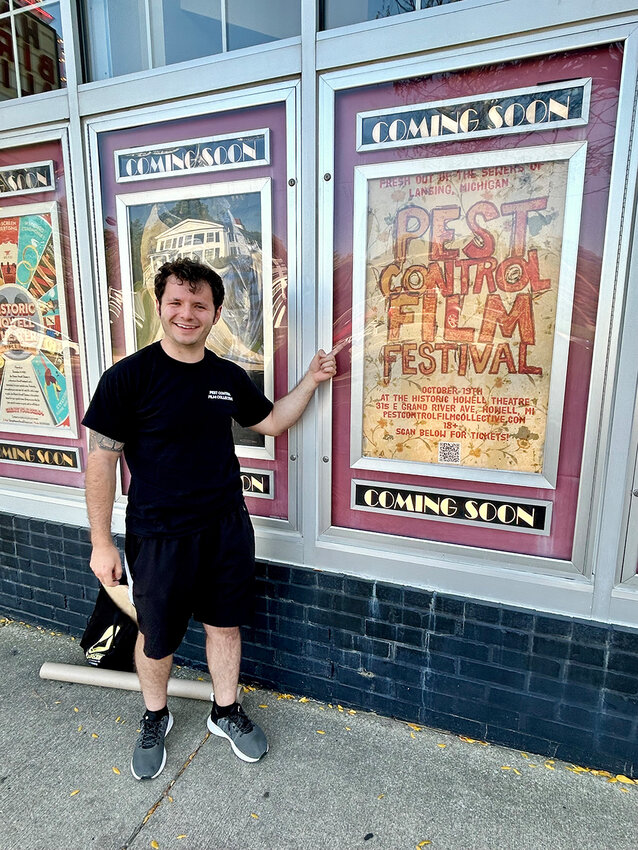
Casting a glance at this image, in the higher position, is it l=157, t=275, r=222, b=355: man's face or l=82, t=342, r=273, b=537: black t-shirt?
l=157, t=275, r=222, b=355: man's face

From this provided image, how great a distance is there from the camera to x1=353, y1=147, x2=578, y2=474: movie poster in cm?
197

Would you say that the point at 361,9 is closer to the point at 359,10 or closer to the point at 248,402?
the point at 359,10

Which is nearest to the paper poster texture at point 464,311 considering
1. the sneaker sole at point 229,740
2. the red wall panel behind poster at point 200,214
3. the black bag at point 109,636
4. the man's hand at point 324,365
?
the man's hand at point 324,365

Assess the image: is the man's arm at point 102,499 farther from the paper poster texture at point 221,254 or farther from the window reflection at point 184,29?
the window reflection at point 184,29

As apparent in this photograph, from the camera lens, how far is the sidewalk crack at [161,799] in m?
1.83

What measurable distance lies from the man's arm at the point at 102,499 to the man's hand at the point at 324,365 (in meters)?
0.86

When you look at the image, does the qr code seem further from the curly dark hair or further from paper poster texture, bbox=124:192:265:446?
the curly dark hair

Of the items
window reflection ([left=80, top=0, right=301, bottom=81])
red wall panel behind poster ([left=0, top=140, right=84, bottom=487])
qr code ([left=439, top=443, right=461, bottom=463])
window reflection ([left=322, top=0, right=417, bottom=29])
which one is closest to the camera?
window reflection ([left=322, top=0, right=417, bottom=29])

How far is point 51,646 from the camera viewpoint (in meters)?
3.02

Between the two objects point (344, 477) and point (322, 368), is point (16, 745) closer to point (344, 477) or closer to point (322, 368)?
point (344, 477)

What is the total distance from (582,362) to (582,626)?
3.48 ft

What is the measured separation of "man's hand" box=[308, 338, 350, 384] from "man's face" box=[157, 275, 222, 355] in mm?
515

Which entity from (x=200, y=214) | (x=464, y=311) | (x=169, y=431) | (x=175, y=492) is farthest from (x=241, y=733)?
(x=200, y=214)

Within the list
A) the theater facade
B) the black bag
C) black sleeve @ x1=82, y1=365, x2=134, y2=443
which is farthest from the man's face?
the black bag
